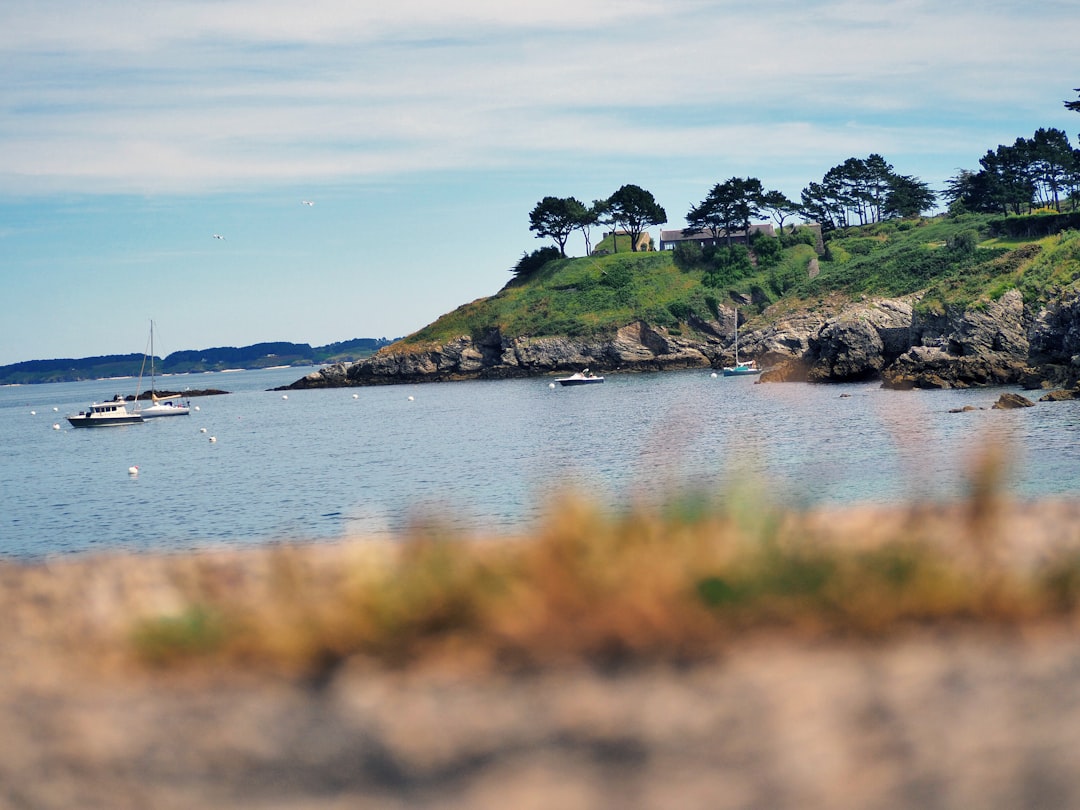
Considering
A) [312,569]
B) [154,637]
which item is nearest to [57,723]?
[154,637]

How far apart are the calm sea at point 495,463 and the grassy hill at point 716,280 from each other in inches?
1334

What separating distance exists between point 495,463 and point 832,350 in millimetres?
36932

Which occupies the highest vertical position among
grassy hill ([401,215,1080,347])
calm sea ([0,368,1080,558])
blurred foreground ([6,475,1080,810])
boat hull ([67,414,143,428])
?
grassy hill ([401,215,1080,347])

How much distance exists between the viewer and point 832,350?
6694 centimetres

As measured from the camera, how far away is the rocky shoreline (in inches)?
1961

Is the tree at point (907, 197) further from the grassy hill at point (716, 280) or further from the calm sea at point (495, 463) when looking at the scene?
the calm sea at point (495, 463)

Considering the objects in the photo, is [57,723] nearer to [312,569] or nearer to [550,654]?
[312,569]

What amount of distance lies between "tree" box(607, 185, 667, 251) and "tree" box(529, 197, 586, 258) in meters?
4.36

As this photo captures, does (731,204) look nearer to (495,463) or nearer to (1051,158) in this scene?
(1051,158)

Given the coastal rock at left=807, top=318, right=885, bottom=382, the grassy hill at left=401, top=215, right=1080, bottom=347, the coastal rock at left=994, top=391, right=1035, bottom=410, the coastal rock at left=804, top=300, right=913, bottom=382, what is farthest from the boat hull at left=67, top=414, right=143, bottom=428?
the coastal rock at left=994, top=391, right=1035, bottom=410

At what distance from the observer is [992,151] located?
10381 centimetres

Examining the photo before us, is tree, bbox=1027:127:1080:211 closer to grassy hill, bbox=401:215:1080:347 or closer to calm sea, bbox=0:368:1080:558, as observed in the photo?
grassy hill, bbox=401:215:1080:347

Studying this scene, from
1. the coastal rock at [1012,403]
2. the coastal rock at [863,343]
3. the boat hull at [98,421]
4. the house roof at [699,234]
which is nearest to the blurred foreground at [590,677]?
Result: the coastal rock at [1012,403]

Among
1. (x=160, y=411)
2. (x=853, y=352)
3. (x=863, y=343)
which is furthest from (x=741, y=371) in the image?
(x=160, y=411)
